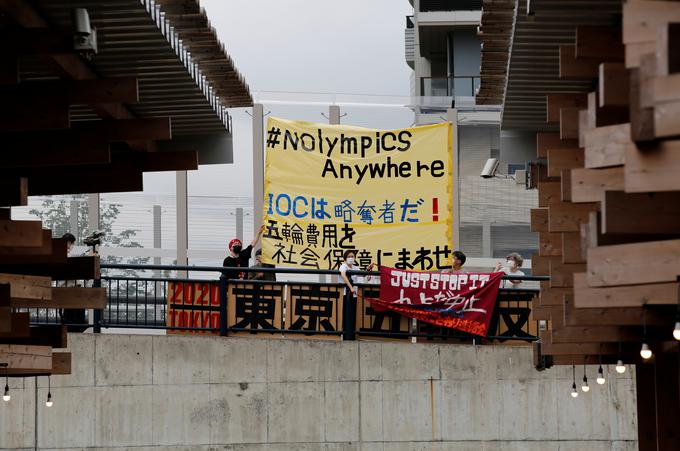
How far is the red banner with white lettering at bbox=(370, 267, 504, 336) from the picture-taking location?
22.7 meters

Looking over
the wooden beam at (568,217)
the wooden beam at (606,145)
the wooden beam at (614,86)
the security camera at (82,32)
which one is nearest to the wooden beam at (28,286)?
the security camera at (82,32)

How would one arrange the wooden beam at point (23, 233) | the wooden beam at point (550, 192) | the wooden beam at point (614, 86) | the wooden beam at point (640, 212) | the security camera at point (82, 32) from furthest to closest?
1. the wooden beam at point (550, 192)
2. the wooden beam at point (23, 233)
3. the security camera at point (82, 32)
4. the wooden beam at point (640, 212)
5. the wooden beam at point (614, 86)

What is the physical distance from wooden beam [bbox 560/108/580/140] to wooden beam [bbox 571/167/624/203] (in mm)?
1561

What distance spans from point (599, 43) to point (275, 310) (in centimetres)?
1122

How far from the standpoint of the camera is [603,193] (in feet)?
38.1

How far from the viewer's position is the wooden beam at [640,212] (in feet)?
37.5

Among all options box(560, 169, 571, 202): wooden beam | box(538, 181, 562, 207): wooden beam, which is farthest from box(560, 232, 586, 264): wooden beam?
box(560, 169, 571, 202): wooden beam

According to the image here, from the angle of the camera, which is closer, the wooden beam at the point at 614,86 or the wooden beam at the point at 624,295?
the wooden beam at the point at 614,86

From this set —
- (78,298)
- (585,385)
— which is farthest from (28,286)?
(585,385)

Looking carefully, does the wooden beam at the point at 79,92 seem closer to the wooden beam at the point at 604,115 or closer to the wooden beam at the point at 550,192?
the wooden beam at the point at 604,115

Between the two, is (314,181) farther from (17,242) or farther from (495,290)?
(17,242)

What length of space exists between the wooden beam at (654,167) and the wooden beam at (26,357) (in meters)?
8.02

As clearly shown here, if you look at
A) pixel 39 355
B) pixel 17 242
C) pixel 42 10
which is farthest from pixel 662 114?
pixel 39 355

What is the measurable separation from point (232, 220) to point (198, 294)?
14.1 ft
